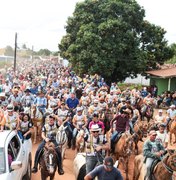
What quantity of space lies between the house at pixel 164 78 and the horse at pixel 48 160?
19406mm

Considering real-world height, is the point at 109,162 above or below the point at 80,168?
above

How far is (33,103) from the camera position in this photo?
1527 cm

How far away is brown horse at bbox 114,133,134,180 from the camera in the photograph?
10.2m

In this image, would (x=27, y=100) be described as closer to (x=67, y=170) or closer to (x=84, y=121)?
(x=84, y=121)

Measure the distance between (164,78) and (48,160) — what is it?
75.9ft

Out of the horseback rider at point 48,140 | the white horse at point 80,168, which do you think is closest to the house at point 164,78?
the horseback rider at point 48,140

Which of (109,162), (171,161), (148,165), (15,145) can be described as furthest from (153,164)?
(15,145)

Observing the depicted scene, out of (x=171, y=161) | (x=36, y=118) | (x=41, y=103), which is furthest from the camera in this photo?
(x=41, y=103)

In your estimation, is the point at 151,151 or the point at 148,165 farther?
the point at 151,151

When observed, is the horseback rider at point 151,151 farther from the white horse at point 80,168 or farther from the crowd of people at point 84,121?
the white horse at point 80,168

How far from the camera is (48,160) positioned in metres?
8.29

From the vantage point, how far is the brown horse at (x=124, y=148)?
33.6 ft

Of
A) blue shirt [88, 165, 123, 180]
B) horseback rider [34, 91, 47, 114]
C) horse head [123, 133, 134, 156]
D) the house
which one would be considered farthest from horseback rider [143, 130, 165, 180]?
the house

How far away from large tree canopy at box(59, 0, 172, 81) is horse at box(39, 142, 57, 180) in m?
19.4
